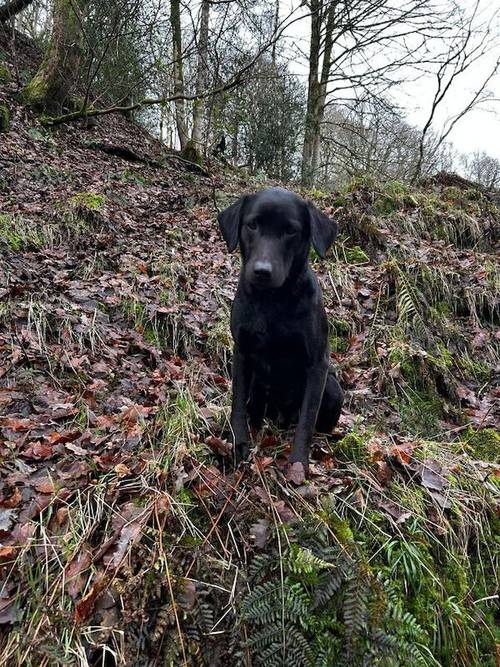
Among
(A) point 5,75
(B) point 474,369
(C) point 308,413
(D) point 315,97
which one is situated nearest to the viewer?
(C) point 308,413

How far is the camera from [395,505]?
245cm

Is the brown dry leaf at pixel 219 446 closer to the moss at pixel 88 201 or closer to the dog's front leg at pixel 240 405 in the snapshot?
the dog's front leg at pixel 240 405

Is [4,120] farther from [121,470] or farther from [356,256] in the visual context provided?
[121,470]

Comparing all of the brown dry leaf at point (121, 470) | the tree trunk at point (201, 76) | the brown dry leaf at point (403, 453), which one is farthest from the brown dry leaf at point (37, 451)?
the tree trunk at point (201, 76)

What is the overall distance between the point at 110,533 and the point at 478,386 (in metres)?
3.78

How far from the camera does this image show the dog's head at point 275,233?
2.42 metres

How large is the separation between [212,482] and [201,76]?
30.0 feet

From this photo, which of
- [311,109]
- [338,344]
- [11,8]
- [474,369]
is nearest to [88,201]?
[338,344]

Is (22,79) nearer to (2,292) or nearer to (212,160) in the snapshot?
(212,160)

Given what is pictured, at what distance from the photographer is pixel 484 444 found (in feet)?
11.7

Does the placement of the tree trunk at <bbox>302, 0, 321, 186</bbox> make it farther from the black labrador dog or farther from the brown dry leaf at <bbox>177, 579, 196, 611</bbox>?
the brown dry leaf at <bbox>177, 579, 196, 611</bbox>

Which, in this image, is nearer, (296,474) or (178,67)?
(296,474)

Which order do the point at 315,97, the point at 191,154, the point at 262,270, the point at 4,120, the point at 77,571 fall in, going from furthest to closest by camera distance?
the point at 315,97, the point at 191,154, the point at 4,120, the point at 262,270, the point at 77,571

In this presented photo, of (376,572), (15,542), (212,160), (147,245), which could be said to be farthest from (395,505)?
(212,160)
